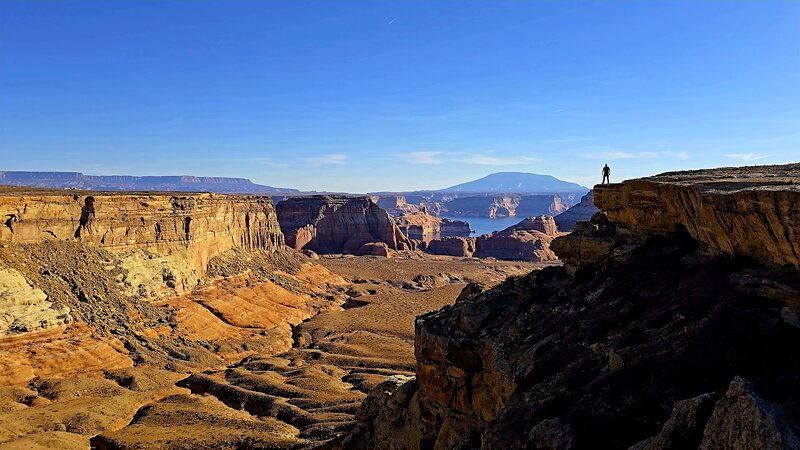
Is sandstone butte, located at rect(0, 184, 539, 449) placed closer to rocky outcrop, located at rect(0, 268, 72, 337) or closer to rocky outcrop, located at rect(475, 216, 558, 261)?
rocky outcrop, located at rect(0, 268, 72, 337)

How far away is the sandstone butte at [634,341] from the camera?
34.4 feet

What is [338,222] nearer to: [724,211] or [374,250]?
[374,250]

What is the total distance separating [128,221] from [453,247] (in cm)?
9732

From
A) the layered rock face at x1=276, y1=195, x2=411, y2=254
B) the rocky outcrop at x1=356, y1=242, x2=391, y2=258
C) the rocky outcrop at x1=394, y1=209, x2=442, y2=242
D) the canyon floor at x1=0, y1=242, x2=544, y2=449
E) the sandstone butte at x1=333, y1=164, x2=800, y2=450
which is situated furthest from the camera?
the rocky outcrop at x1=394, y1=209, x2=442, y2=242

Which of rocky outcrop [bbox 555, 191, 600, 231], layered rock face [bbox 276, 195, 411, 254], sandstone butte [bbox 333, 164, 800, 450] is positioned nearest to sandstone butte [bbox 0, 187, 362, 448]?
sandstone butte [bbox 333, 164, 800, 450]

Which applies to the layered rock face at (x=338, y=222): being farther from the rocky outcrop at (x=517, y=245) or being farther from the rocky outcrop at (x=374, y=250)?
the rocky outcrop at (x=517, y=245)

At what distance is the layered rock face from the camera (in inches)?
5074

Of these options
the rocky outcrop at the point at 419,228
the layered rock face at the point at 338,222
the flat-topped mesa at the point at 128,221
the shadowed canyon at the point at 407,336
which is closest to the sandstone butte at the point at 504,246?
the layered rock face at the point at 338,222

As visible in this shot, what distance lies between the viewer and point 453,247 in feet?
463

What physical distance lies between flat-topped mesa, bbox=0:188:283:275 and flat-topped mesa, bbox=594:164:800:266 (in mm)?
47137

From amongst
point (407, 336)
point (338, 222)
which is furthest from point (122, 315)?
point (338, 222)

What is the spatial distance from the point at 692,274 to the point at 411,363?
32643 mm

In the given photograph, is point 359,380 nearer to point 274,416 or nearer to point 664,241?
point 274,416

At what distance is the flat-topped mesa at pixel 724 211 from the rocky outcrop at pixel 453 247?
118m
